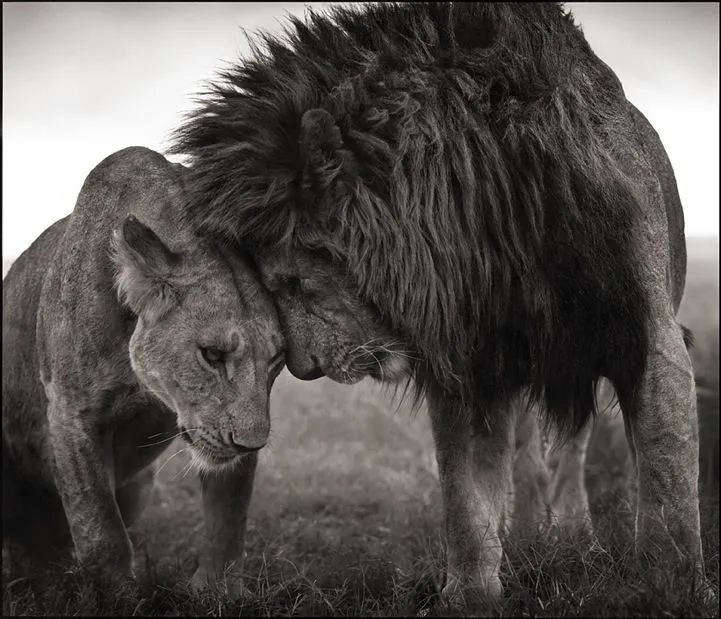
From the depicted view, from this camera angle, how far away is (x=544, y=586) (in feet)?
13.1

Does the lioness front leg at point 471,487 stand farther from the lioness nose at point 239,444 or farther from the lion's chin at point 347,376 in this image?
the lioness nose at point 239,444

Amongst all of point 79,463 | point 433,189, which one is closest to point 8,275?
point 79,463

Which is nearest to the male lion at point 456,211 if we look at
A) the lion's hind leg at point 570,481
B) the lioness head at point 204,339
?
the lioness head at point 204,339

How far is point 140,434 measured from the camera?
4758 mm

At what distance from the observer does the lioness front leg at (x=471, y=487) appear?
4379 mm

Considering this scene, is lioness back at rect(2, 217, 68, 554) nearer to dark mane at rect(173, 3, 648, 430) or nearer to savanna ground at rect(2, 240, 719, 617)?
savanna ground at rect(2, 240, 719, 617)

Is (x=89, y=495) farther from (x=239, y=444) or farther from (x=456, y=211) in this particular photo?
(x=456, y=211)

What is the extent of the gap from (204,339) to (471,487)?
1.40 meters

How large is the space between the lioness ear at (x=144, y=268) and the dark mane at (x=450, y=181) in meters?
0.19

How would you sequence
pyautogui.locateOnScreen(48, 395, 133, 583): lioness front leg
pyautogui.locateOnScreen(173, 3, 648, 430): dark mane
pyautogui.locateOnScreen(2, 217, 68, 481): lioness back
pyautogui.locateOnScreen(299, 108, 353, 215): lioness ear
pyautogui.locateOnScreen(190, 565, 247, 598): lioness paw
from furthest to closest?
pyautogui.locateOnScreen(2, 217, 68, 481): lioness back, pyautogui.locateOnScreen(48, 395, 133, 583): lioness front leg, pyautogui.locateOnScreen(190, 565, 247, 598): lioness paw, pyautogui.locateOnScreen(173, 3, 648, 430): dark mane, pyautogui.locateOnScreen(299, 108, 353, 215): lioness ear

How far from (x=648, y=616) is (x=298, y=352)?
1.56m

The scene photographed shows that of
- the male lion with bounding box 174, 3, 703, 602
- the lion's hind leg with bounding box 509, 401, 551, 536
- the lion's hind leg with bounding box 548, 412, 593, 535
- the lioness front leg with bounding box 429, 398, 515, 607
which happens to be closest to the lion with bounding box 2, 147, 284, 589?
the male lion with bounding box 174, 3, 703, 602

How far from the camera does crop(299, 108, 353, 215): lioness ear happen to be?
378cm

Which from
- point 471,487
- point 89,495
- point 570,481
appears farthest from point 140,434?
point 570,481
